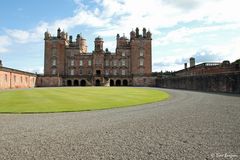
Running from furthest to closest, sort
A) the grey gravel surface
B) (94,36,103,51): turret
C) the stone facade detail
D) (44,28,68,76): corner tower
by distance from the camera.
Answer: (94,36,103,51): turret → (44,28,68,76): corner tower → the stone facade detail → the grey gravel surface

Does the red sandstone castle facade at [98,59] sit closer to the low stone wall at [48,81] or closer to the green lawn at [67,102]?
the low stone wall at [48,81]

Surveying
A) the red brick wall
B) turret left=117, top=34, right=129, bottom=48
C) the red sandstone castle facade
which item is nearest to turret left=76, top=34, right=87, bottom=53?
the red sandstone castle facade

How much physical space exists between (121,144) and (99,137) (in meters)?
1.02

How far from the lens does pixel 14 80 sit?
51.9 meters

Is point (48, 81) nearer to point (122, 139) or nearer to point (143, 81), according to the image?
point (143, 81)

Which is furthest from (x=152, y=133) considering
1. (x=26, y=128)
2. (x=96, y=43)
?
(x=96, y=43)

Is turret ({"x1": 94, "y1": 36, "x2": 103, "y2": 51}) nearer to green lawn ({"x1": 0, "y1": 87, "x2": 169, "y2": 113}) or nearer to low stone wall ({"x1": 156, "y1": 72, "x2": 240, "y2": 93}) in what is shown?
low stone wall ({"x1": 156, "y1": 72, "x2": 240, "y2": 93})

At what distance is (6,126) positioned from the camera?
27.6 ft

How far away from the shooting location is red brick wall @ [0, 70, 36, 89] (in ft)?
150

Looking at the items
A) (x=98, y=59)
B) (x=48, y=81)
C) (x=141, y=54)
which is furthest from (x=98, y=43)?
(x=48, y=81)

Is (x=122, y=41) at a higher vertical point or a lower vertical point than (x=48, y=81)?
higher

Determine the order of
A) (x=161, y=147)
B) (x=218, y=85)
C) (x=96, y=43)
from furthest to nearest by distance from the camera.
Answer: (x=96, y=43)
(x=218, y=85)
(x=161, y=147)

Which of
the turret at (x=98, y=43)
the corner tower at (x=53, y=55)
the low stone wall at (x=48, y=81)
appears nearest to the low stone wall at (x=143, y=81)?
the turret at (x=98, y=43)

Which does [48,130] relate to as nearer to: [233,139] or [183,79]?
[233,139]
